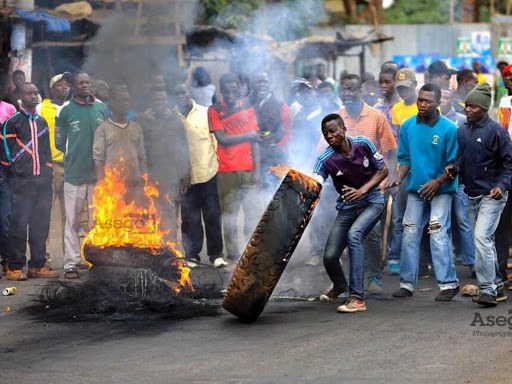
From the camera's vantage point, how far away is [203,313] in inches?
325

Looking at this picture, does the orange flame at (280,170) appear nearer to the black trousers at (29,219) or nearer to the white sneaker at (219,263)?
the white sneaker at (219,263)

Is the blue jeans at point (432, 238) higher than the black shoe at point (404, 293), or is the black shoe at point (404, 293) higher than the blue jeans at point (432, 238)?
the blue jeans at point (432, 238)

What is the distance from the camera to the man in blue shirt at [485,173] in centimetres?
868

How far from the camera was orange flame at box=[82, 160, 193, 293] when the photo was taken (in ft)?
31.9

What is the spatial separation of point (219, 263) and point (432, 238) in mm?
3098

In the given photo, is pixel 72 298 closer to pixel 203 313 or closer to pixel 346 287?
pixel 203 313

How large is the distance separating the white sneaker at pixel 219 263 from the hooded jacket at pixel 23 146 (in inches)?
86.8

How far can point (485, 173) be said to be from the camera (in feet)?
29.0

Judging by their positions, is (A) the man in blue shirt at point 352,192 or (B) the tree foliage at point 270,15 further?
(B) the tree foliage at point 270,15

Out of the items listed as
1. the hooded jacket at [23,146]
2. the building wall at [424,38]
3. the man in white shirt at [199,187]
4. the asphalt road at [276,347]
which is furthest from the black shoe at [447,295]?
the building wall at [424,38]

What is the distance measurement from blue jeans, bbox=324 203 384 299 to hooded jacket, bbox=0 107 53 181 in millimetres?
3713

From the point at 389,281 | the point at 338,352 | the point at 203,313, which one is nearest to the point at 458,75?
the point at 389,281

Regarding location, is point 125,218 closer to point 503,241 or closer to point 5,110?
point 5,110

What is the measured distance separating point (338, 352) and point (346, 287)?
2.12 m
